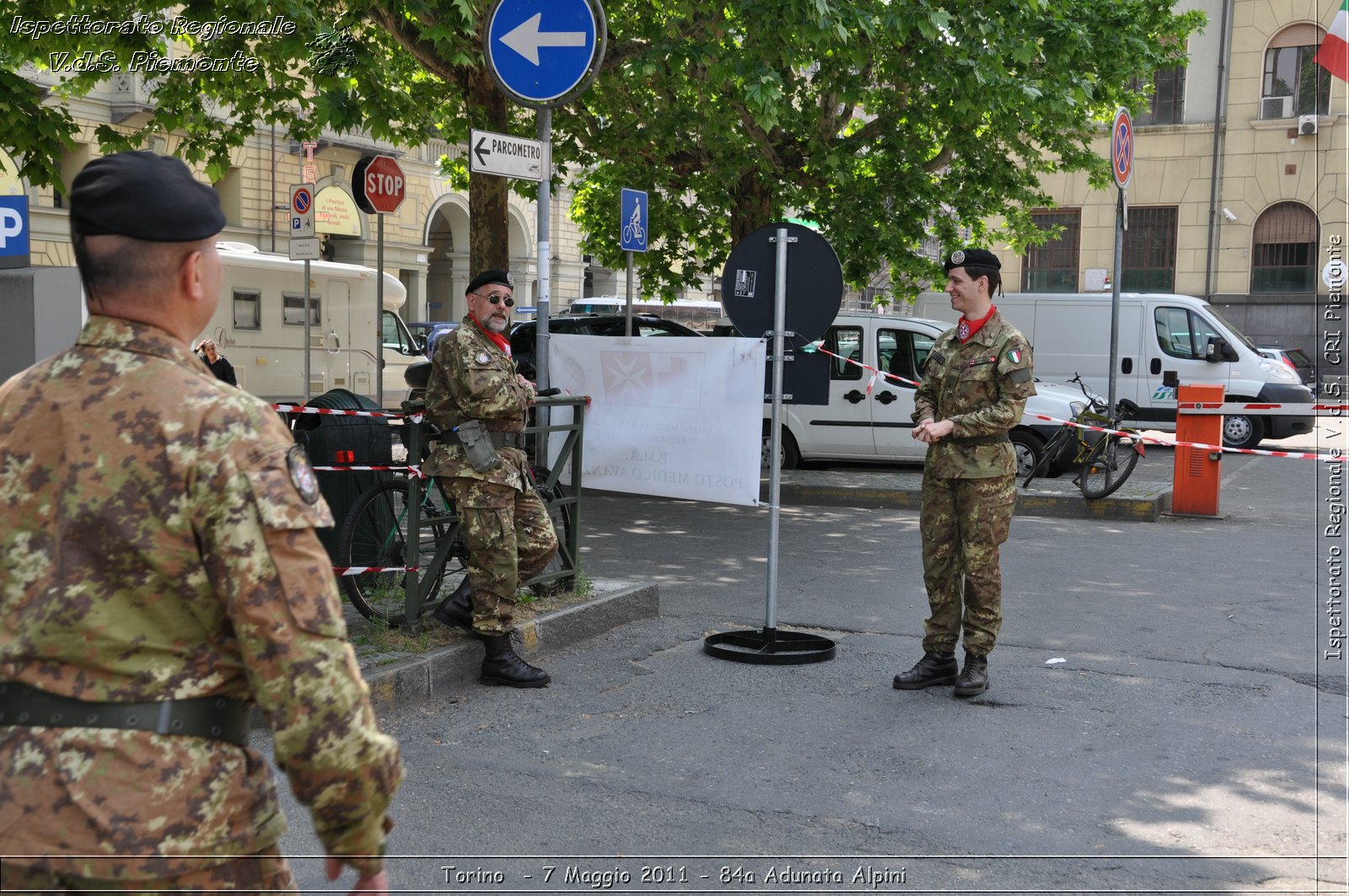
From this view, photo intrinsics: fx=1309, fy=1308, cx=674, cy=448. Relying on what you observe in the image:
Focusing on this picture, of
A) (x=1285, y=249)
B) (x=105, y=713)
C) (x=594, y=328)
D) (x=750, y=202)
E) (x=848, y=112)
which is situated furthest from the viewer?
(x=1285, y=249)

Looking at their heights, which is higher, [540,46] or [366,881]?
[540,46]

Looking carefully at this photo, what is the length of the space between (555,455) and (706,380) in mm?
973

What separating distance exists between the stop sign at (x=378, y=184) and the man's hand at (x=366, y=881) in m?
12.0

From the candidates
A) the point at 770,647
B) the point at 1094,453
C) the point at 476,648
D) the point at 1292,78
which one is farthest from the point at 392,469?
the point at 1292,78

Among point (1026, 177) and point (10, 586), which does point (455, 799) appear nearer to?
point (10, 586)

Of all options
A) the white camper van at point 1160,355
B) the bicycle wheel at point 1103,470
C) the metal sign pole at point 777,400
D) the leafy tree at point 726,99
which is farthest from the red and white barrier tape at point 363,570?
the white camper van at point 1160,355

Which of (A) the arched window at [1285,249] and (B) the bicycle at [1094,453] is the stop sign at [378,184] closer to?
(B) the bicycle at [1094,453]

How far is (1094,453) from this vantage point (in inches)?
486

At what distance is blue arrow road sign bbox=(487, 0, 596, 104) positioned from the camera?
21.7 feet

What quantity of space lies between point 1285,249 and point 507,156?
3646 cm

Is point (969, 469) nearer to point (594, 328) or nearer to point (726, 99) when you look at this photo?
point (726, 99)

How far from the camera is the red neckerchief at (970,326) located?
5.91 metres

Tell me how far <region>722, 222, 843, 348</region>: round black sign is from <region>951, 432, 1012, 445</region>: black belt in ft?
3.10

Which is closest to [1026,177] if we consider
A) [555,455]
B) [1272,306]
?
[555,455]
